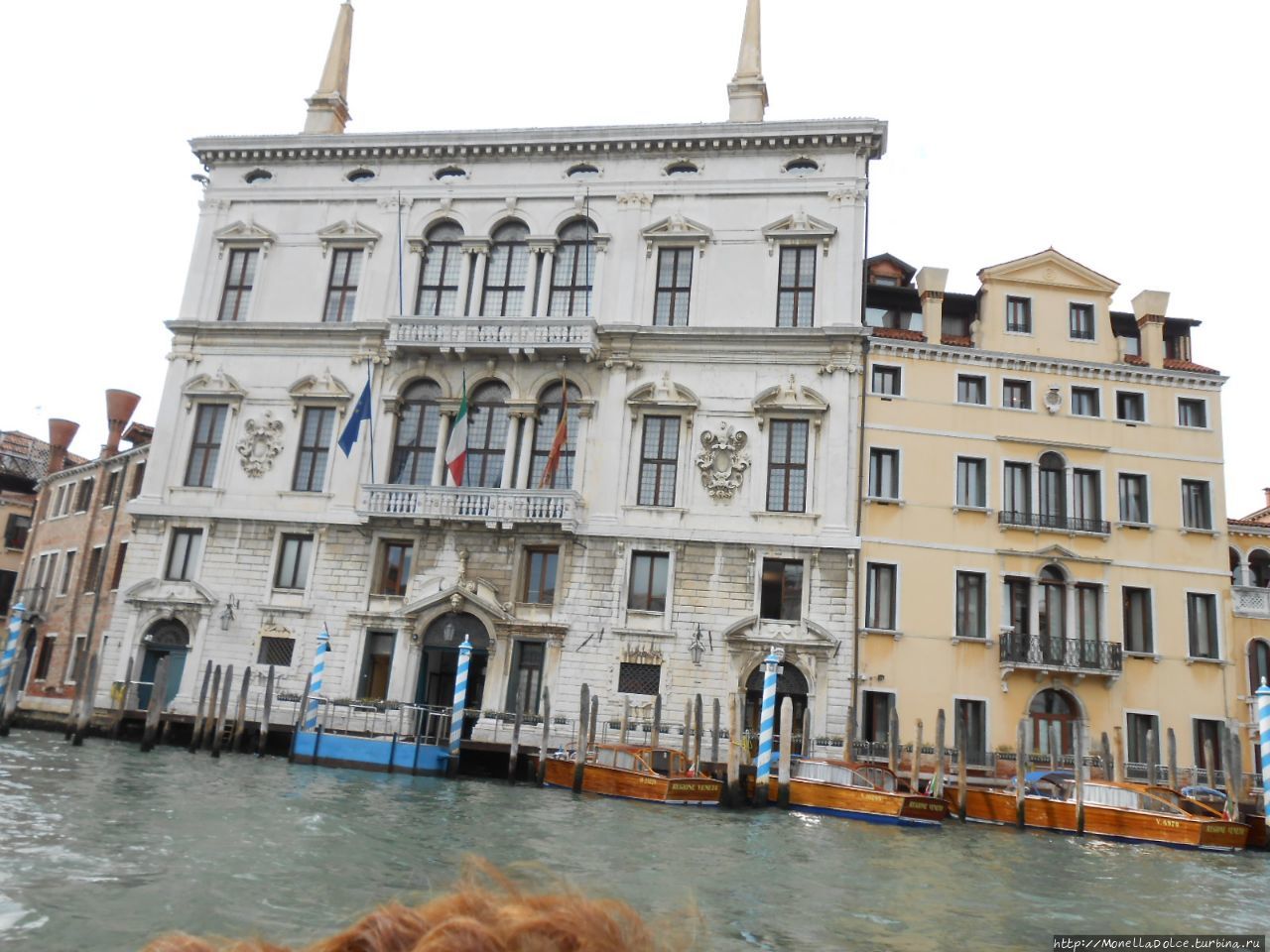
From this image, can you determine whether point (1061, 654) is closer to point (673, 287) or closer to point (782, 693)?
point (782, 693)

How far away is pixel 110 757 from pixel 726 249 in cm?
1537

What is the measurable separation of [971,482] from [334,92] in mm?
18718

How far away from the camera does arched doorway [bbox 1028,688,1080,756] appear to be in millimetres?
19750

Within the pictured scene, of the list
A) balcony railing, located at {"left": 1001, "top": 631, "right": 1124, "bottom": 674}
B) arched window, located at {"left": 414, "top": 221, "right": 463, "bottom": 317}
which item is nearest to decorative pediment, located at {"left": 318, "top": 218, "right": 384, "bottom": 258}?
arched window, located at {"left": 414, "top": 221, "right": 463, "bottom": 317}

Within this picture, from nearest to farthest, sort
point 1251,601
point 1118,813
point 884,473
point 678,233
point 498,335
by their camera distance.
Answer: point 1118,813
point 1251,601
point 884,473
point 498,335
point 678,233

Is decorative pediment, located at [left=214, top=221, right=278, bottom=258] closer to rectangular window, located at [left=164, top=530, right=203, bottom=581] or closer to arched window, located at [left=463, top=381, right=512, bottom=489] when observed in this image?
arched window, located at [left=463, top=381, right=512, bottom=489]

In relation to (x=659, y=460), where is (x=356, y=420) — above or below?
above

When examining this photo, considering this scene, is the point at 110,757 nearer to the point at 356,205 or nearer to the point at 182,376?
the point at 182,376

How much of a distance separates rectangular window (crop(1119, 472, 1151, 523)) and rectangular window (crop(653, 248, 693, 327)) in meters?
9.66

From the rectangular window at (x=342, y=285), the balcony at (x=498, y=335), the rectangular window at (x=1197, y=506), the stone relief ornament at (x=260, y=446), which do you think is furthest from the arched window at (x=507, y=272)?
the rectangular window at (x=1197, y=506)

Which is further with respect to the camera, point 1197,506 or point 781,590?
point 1197,506

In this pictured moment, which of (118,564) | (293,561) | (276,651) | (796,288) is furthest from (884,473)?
(118,564)

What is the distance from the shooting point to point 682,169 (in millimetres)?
23297

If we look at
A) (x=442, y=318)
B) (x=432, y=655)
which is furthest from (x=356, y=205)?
(x=432, y=655)
